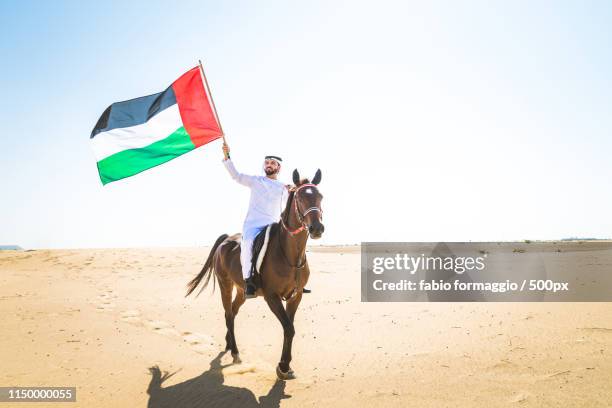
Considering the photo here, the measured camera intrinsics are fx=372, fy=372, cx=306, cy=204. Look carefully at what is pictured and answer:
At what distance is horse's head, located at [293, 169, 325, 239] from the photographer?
5496mm

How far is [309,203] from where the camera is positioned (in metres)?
5.81

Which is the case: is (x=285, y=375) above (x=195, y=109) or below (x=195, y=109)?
below

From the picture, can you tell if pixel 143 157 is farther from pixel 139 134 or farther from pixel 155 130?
pixel 155 130

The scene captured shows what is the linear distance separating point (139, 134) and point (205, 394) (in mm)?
6047

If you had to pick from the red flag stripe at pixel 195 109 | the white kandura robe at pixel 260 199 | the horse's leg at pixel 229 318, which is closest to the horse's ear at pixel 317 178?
the white kandura robe at pixel 260 199

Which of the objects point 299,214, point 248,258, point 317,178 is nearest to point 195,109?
point 248,258

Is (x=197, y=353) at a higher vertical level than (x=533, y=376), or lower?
lower

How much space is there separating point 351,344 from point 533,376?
354 cm

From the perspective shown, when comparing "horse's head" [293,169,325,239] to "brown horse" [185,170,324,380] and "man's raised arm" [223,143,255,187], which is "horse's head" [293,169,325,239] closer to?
"brown horse" [185,170,324,380]

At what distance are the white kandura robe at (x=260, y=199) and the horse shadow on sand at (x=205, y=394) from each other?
2.31 metres

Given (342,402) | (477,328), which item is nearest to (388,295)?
(477,328)

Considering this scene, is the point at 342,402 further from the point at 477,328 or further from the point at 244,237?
the point at 477,328

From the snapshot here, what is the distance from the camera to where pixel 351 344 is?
825 cm

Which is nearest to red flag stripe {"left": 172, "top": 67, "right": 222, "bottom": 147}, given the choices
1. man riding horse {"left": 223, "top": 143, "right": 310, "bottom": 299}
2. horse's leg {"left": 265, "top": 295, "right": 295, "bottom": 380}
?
man riding horse {"left": 223, "top": 143, "right": 310, "bottom": 299}
